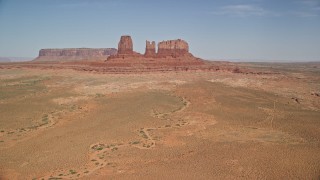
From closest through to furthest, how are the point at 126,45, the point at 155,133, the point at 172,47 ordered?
the point at 155,133, the point at 126,45, the point at 172,47

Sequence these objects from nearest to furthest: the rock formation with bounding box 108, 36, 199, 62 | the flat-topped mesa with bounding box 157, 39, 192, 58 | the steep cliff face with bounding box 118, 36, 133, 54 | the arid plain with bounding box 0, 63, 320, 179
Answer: the arid plain with bounding box 0, 63, 320, 179 → the rock formation with bounding box 108, 36, 199, 62 → the steep cliff face with bounding box 118, 36, 133, 54 → the flat-topped mesa with bounding box 157, 39, 192, 58

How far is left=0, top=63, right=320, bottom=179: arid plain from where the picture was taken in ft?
86.0

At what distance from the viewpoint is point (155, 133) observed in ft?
122

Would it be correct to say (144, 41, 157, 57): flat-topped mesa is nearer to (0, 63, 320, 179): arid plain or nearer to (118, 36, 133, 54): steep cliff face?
(118, 36, 133, 54): steep cliff face

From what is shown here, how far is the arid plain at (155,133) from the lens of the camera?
2620 cm

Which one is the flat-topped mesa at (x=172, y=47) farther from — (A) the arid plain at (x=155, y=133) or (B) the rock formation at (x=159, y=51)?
(A) the arid plain at (x=155, y=133)

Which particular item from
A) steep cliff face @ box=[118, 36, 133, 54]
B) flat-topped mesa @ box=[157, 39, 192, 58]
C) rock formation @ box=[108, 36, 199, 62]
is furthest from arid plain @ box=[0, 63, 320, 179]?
flat-topped mesa @ box=[157, 39, 192, 58]

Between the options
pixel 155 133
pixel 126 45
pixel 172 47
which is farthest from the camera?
pixel 172 47

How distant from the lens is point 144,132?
123 feet

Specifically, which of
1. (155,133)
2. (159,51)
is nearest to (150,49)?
(159,51)

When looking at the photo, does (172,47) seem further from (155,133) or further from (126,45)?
(155,133)

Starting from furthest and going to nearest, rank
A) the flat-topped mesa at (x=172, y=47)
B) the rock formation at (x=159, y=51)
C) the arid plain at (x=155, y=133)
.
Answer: the flat-topped mesa at (x=172, y=47), the rock formation at (x=159, y=51), the arid plain at (x=155, y=133)

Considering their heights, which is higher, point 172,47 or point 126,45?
point 126,45

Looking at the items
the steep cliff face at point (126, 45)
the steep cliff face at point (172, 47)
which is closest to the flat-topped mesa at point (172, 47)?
the steep cliff face at point (172, 47)
